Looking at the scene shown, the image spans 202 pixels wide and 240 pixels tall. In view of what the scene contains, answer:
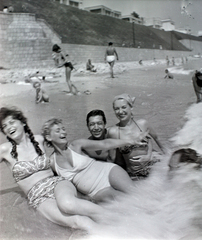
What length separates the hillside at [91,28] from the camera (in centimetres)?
188

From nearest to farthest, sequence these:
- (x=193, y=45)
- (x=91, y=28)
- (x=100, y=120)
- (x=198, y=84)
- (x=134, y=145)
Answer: (x=100, y=120), (x=134, y=145), (x=91, y=28), (x=198, y=84), (x=193, y=45)

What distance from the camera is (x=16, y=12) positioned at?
184 centimetres

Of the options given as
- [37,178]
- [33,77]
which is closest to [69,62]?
[33,77]

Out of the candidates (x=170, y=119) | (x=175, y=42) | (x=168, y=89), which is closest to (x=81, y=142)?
(x=170, y=119)

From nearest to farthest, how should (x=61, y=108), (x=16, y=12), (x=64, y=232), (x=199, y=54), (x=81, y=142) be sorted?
(x=64, y=232) → (x=81, y=142) → (x=16, y=12) → (x=61, y=108) → (x=199, y=54)

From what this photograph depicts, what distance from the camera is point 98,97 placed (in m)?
2.01

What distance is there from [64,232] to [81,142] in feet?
1.87

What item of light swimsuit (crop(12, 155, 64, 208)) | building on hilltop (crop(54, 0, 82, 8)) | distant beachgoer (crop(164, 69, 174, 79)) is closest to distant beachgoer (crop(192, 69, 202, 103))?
distant beachgoer (crop(164, 69, 174, 79))

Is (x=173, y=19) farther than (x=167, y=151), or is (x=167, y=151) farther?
(x=173, y=19)

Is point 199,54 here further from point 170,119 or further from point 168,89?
point 170,119

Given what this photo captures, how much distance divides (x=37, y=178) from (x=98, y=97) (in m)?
0.82

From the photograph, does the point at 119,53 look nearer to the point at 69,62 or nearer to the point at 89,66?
the point at 89,66

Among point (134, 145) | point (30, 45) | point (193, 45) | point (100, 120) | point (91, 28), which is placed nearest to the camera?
point (100, 120)

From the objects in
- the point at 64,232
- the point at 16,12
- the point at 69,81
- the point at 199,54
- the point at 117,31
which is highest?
the point at 16,12
